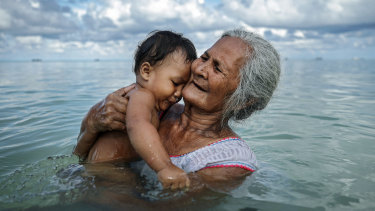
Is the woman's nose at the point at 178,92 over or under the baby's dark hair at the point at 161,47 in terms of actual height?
under

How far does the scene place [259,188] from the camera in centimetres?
289

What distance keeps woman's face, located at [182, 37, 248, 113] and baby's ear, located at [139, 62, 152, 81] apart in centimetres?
44

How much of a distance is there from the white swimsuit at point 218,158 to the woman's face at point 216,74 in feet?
1.36

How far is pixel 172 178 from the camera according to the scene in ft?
7.46

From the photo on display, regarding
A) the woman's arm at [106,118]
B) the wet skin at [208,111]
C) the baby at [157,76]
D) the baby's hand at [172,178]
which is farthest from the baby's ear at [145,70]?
the baby's hand at [172,178]

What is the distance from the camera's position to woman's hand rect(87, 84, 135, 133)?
2.87m

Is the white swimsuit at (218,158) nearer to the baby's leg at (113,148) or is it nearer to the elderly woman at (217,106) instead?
the elderly woman at (217,106)

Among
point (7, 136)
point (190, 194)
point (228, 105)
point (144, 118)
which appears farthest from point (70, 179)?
point (7, 136)

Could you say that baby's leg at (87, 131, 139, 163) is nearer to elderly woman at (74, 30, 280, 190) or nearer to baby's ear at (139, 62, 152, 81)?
elderly woman at (74, 30, 280, 190)

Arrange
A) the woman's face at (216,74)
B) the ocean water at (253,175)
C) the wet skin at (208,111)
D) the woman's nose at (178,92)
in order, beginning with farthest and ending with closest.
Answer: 1. the woman's nose at (178,92)
2. the woman's face at (216,74)
3. the wet skin at (208,111)
4. the ocean water at (253,175)

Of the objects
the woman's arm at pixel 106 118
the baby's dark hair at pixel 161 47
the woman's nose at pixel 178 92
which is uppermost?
the baby's dark hair at pixel 161 47

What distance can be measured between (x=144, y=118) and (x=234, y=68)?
1001mm

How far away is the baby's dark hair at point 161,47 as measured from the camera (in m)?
3.11

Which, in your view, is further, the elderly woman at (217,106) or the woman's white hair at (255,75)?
the woman's white hair at (255,75)
